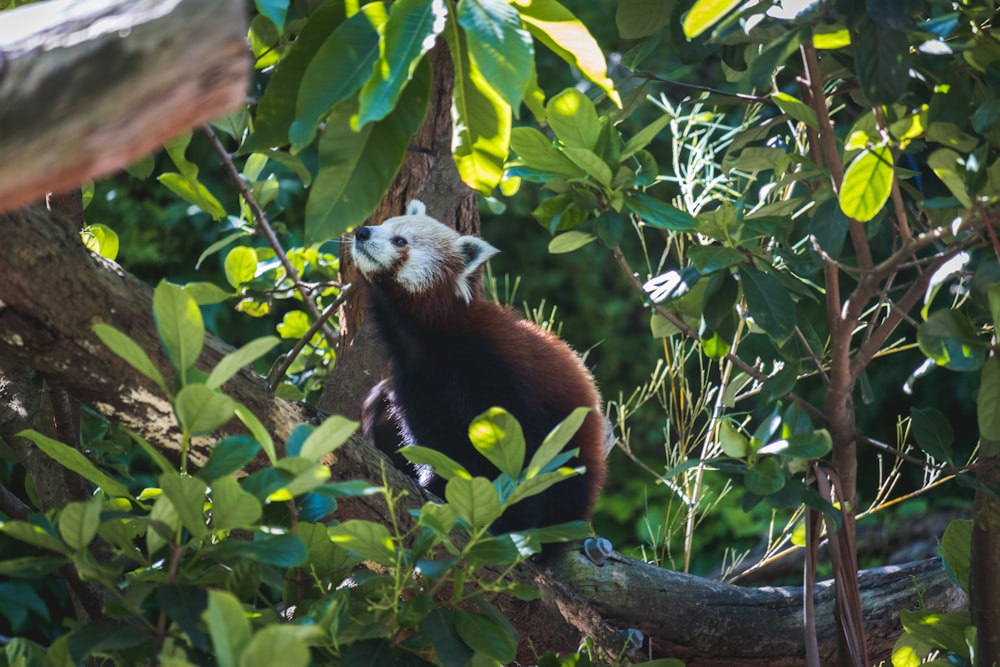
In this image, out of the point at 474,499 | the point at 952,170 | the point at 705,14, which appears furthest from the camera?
the point at 952,170

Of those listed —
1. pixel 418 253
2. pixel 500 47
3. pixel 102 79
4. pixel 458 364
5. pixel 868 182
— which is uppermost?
pixel 102 79

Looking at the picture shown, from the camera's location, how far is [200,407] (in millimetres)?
965

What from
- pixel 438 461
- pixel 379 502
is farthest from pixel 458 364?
pixel 438 461

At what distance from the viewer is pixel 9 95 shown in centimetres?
73

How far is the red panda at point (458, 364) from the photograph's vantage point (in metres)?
2.58

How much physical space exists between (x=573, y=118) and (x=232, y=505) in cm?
77

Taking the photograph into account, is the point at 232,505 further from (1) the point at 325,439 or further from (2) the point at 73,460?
(2) the point at 73,460

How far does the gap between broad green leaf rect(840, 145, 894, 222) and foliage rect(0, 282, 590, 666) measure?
0.50 m

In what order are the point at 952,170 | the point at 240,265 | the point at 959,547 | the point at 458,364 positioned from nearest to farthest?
the point at 952,170
the point at 959,547
the point at 240,265
the point at 458,364

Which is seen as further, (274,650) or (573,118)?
(573,118)

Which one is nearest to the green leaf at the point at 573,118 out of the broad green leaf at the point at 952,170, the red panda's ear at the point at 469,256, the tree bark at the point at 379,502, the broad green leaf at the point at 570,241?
the broad green leaf at the point at 570,241

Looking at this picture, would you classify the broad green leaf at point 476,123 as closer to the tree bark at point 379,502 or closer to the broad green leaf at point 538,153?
the broad green leaf at point 538,153

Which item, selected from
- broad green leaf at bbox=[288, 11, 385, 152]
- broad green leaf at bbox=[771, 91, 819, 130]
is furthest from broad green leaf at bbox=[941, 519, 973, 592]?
broad green leaf at bbox=[288, 11, 385, 152]

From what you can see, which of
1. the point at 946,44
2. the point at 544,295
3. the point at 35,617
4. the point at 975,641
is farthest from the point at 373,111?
the point at 544,295
